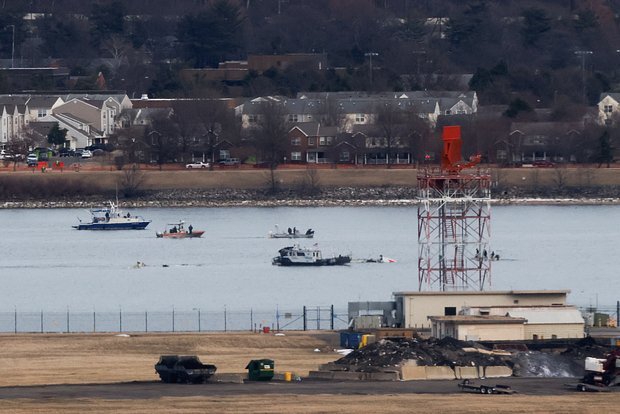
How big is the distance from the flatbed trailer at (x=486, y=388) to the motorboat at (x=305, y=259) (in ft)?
138

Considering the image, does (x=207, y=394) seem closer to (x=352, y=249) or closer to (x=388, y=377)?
(x=388, y=377)

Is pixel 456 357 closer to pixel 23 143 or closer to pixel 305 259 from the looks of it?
pixel 305 259

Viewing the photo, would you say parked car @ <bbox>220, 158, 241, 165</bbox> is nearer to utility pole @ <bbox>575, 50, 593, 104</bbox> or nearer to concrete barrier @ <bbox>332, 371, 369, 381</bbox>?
utility pole @ <bbox>575, 50, 593, 104</bbox>

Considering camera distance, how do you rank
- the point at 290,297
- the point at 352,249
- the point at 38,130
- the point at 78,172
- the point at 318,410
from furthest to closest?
the point at 38,130 < the point at 78,172 < the point at 352,249 < the point at 290,297 < the point at 318,410

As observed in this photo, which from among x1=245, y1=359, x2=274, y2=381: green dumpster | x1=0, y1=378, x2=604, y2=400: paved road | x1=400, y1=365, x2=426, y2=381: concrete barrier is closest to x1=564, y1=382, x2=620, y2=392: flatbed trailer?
x1=0, y1=378, x2=604, y2=400: paved road

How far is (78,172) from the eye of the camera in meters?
130

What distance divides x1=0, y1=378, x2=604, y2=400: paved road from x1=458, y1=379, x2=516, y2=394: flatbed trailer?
0.22 metres

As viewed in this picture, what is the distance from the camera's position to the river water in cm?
7431

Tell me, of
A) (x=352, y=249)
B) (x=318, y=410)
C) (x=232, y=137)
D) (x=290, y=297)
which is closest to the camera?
(x=318, y=410)

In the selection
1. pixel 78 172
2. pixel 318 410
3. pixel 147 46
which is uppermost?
pixel 147 46

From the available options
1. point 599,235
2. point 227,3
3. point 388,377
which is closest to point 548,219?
point 599,235

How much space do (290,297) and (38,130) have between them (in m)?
76.2

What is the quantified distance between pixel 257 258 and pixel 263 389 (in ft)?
153

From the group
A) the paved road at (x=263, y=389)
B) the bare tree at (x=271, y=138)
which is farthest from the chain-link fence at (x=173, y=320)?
Answer: the bare tree at (x=271, y=138)
